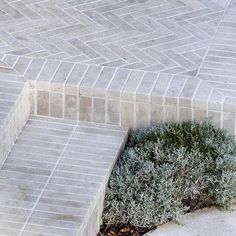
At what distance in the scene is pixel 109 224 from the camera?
18.2 feet

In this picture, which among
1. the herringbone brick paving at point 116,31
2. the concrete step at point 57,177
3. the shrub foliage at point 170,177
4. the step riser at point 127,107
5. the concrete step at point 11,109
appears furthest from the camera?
the herringbone brick paving at point 116,31

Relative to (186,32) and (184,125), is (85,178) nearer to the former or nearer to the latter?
(184,125)

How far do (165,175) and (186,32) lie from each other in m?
1.38

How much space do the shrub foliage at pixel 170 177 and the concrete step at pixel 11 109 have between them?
0.61 metres

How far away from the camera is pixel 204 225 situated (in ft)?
18.2

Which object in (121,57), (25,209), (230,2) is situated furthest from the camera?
(230,2)

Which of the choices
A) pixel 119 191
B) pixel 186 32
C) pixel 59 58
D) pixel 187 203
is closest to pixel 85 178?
pixel 119 191

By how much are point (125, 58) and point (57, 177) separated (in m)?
1.07

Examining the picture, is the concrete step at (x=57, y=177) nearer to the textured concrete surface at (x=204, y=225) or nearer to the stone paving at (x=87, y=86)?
the stone paving at (x=87, y=86)

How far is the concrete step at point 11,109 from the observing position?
5707 millimetres

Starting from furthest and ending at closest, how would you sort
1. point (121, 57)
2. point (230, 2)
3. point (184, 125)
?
point (230, 2), point (121, 57), point (184, 125)

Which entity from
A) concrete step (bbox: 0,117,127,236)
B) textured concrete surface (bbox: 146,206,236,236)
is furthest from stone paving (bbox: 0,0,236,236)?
textured concrete surface (bbox: 146,206,236,236)

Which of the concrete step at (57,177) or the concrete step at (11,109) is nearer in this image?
the concrete step at (57,177)

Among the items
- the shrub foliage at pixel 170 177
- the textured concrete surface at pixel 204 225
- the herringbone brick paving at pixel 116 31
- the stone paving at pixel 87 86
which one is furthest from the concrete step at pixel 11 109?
the textured concrete surface at pixel 204 225
